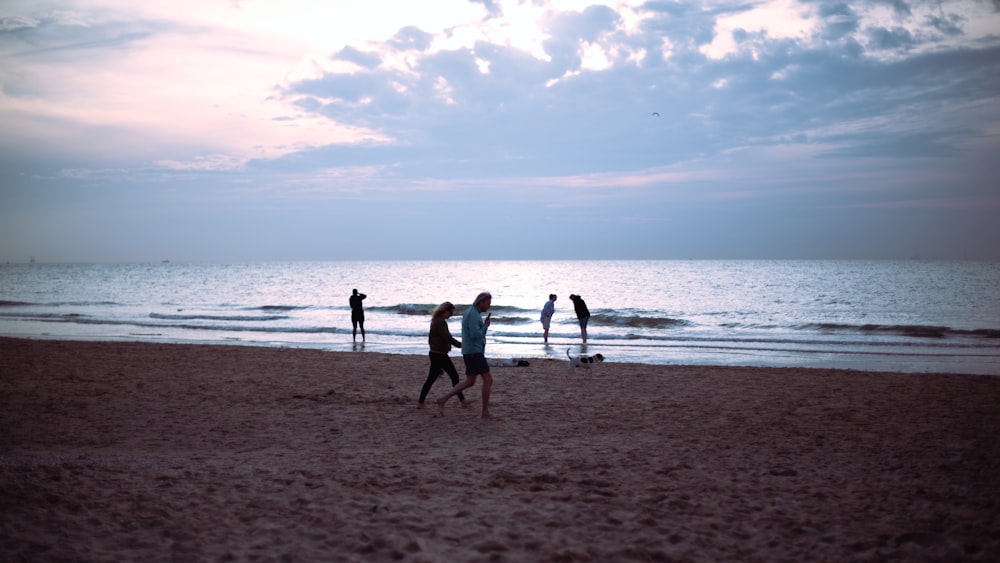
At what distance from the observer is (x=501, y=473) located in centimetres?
641

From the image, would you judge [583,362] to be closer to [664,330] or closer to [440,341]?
[440,341]

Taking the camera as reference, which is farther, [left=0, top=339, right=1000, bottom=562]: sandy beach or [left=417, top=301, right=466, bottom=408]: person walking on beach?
[left=417, top=301, right=466, bottom=408]: person walking on beach

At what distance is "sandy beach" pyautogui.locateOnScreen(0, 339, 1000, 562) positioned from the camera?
4688 mm

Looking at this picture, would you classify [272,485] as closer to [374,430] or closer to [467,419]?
[374,430]

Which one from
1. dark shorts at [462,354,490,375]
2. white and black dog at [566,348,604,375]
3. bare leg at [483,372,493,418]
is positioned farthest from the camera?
white and black dog at [566,348,604,375]

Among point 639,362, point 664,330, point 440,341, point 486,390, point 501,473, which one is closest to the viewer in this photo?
point 501,473

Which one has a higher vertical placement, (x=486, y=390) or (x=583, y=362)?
(x=486, y=390)

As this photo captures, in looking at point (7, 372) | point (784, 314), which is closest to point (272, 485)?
point (7, 372)

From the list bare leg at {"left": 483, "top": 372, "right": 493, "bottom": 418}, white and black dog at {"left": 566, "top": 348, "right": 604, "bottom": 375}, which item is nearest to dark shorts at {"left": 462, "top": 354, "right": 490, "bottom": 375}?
bare leg at {"left": 483, "top": 372, "right": 493, "bottom": 418}

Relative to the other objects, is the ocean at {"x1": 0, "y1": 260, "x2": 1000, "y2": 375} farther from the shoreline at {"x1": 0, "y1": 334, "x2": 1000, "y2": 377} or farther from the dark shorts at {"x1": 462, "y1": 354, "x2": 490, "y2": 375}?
the dark shorts at {"x1": 462, "y1": 354, "x2": 490, "y2": 375}

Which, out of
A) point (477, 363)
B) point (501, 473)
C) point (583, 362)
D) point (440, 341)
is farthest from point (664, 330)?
point (501, 473)

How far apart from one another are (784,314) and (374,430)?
110ft

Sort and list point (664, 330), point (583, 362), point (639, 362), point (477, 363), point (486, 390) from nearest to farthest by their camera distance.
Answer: point (477, 363) → point (486, 390) → point (583, 362) → point (639, 362) → point (664, 330)

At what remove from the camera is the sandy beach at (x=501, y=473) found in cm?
469
